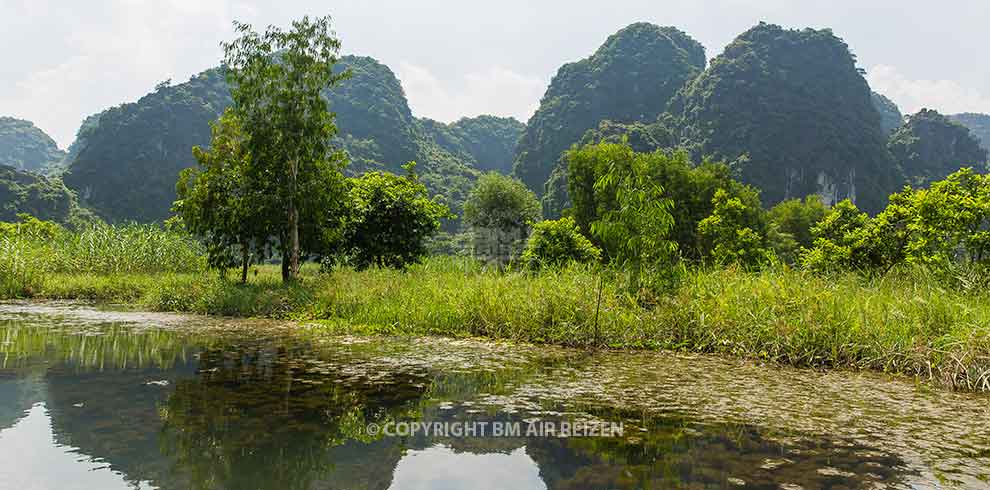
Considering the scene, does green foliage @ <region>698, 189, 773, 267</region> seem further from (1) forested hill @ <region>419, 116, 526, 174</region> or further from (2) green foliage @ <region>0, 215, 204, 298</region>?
(1) forested hill @ <region>419, 116, 526, 174</region>

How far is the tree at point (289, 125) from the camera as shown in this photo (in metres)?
18.7

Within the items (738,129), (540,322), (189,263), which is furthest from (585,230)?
(738,129)

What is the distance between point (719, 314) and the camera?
1015 cm

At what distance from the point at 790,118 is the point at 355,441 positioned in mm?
121968

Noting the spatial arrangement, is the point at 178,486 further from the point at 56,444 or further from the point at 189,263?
the point at 189,263

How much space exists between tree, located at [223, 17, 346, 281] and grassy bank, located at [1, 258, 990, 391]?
398cm

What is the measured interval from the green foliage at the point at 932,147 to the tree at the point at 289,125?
119 meters

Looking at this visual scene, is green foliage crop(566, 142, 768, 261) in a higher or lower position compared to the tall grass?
higher

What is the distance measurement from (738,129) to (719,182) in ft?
210

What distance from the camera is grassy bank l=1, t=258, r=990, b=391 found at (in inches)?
335

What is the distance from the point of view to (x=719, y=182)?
4853 cm

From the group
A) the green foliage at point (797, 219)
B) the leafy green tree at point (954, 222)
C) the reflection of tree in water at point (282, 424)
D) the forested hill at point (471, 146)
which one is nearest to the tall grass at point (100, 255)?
the reflection of tree in water at point (282, 424)

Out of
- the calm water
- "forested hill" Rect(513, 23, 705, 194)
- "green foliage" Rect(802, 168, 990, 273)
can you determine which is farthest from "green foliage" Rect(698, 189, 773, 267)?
"forested hill" Rect(513, 23, 705, 194)
